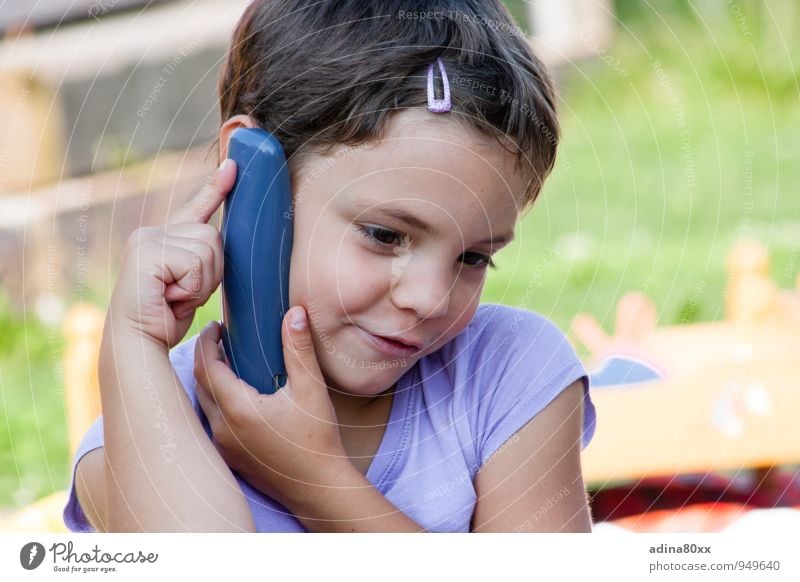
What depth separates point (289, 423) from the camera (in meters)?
0.72

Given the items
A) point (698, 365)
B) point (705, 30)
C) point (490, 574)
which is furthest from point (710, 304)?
point (490, 574)

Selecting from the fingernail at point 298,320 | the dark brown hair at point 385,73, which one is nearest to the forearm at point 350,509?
the fingernail at point 298,320

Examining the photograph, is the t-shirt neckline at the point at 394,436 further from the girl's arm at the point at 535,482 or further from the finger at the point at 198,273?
the finger at the point at 198,273

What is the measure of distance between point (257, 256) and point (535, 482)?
0.85 ft

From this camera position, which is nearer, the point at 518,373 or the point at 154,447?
the point at 154,447

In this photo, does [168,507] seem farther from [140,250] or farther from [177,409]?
[140,250]

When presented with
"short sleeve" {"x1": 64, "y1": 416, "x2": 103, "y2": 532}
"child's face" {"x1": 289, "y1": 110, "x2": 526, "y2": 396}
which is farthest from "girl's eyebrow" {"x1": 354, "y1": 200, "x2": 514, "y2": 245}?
"short sleeve" {"x1": 64, "y1": 416, "x2": 103, "y2": 532}

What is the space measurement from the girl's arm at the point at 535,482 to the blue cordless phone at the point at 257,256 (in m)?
0.18

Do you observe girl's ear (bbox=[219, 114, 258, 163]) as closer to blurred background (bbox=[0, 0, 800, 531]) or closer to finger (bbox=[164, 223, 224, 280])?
finger (bbox=[164, 223, 224, 280])

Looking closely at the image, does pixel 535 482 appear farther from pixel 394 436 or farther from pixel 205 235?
pixel 205 235

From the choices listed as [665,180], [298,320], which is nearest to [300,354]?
[298,320]

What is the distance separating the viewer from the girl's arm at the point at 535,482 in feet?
2.48

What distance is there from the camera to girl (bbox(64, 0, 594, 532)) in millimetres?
678

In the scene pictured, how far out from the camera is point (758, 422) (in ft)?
3.86
